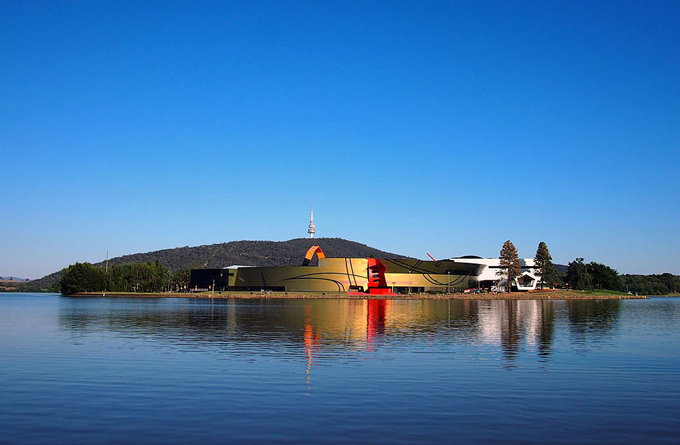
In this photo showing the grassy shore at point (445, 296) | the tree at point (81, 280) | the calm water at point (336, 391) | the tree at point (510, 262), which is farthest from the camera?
the tree at point (81, 280)

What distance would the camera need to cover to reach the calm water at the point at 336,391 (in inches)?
560

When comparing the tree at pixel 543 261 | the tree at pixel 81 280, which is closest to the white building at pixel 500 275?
the tree at pixel 543 261

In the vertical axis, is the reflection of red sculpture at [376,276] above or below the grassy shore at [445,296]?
above

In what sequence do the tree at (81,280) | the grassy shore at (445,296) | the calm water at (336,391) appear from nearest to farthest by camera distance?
the calm water at (336,391) < the grassy shore at (445,296) < the tree at (81,280)

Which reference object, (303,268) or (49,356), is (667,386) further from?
(303,268)

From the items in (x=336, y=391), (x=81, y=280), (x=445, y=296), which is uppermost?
(x=81, y=280)

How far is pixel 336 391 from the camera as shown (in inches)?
770

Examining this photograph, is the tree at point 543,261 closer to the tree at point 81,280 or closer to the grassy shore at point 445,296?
the grassy shore at point 445,296

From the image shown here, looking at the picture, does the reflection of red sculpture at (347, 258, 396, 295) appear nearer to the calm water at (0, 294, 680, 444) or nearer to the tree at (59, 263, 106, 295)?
the tree at (59, 263, 106, 295)

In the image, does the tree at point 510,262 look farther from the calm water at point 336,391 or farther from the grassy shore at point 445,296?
the calm water at point 336,391

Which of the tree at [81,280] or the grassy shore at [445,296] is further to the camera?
the tree at [81,280]

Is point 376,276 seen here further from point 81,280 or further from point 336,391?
point 336,391

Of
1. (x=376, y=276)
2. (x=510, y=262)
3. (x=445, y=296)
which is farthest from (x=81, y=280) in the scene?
(x=510, y=262)

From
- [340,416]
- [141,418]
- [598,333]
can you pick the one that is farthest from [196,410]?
[598,333]
